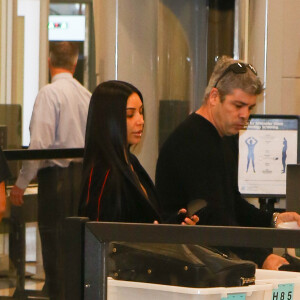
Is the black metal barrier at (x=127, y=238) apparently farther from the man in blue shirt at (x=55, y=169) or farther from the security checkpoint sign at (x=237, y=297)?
the man in blue shirt at (x=55, y=169)

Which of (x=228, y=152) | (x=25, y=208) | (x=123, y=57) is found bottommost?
(x=25, y=208)

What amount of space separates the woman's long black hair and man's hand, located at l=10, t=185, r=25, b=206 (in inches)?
68.8

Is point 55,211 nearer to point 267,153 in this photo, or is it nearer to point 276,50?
point 267,153

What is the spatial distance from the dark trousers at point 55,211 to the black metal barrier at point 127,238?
10.6 ft

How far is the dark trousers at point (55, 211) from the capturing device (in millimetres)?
5695

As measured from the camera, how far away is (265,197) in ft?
19.1

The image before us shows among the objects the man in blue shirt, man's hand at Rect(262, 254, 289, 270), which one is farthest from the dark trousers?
man's hand at Rect(262, 254, 289, 270)

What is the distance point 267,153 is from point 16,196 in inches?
62.1

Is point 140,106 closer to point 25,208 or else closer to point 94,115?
point 94,115

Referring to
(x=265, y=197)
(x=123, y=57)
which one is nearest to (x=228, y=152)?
(x=265, y=197)

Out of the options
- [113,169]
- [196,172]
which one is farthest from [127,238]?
[196,172]

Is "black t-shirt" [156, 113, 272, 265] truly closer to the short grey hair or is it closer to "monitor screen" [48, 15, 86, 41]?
the short grey hair

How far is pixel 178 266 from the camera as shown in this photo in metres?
2.42

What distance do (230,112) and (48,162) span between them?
6.05 ft
